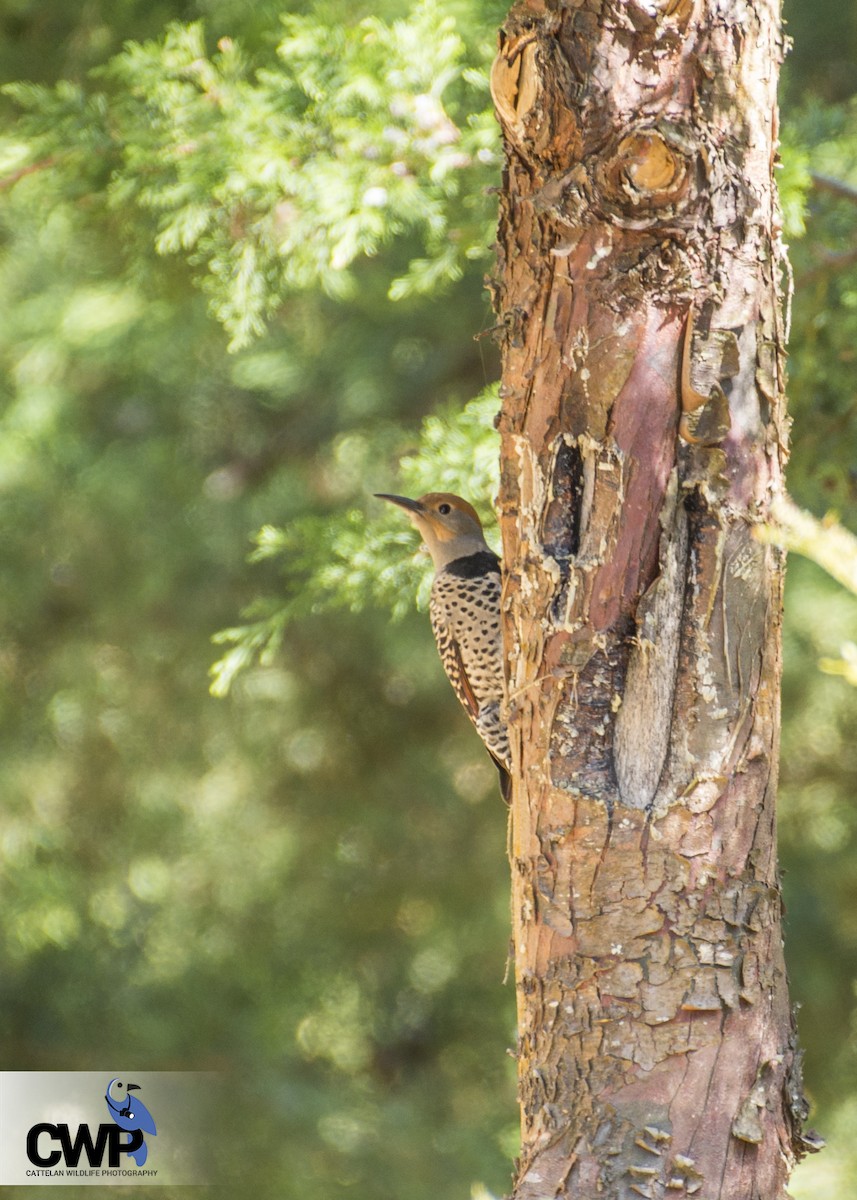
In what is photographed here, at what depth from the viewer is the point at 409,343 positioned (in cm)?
507

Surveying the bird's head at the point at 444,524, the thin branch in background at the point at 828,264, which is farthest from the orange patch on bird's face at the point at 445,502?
the thin branch in background at the point at 828,264

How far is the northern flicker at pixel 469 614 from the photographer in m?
3.31

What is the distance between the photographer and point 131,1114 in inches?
166

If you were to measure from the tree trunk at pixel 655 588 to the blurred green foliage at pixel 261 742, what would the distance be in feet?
6.43

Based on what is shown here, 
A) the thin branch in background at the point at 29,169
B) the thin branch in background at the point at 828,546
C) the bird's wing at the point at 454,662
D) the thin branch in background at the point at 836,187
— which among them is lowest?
the thin branch in background at the point at 828,546

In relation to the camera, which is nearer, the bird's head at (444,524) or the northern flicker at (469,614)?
the bird's head at (444,524)

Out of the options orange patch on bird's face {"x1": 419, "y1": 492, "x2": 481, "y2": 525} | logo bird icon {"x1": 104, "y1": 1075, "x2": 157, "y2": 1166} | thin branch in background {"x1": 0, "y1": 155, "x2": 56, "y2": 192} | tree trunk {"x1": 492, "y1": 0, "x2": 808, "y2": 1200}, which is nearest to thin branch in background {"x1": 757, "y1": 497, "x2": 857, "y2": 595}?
tree trunk {"x1": 492, "y1": 0, "x2": 808, "y2": 1200}

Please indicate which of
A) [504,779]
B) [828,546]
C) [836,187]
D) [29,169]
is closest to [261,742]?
[504,779]

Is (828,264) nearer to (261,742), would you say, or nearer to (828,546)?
(828,546)

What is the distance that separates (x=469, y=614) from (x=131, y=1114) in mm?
2116

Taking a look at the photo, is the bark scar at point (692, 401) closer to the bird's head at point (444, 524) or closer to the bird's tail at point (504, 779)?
the bird's head at point (444, 524)

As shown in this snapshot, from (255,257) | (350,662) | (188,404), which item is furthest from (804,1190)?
(188,404)

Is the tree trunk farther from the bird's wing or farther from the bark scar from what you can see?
the bird's wing

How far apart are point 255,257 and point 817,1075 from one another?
3.80 m
